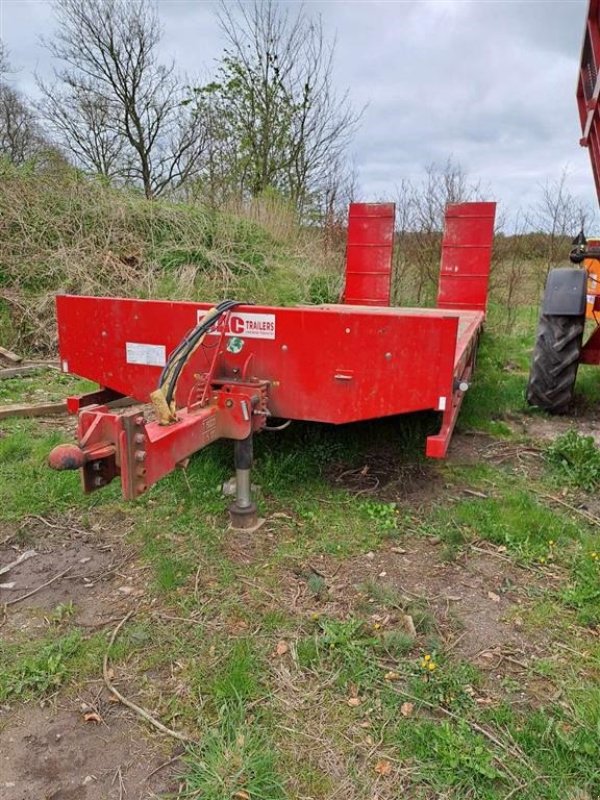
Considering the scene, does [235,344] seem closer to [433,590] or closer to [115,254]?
[433,590]

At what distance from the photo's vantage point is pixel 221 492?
9.98 feet

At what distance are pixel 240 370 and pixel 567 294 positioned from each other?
8.11ft

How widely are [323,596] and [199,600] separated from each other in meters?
0.48

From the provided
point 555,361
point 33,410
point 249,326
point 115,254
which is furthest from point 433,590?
point 115,254

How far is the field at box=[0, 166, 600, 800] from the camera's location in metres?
1.53

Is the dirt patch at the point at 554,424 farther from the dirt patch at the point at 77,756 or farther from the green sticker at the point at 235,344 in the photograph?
the dirt patch at the point at 77,756

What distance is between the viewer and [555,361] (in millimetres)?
3959

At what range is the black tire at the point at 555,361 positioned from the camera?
389cm

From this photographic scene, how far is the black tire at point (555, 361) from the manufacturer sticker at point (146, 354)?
8.59 ft

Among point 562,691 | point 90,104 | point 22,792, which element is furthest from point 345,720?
point 90,104

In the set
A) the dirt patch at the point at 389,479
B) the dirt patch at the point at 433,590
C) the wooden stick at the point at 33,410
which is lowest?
the dirt patch at the point at 433,590

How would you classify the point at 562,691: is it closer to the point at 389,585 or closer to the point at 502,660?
the point at 502,660

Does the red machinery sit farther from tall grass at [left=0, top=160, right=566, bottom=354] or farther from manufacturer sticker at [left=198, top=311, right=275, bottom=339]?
tall grass at [left=0, top=160, right=566, bottom=354]

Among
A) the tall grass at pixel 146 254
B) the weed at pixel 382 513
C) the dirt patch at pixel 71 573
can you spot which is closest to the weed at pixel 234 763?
the dirt patch at pixel 71 573
